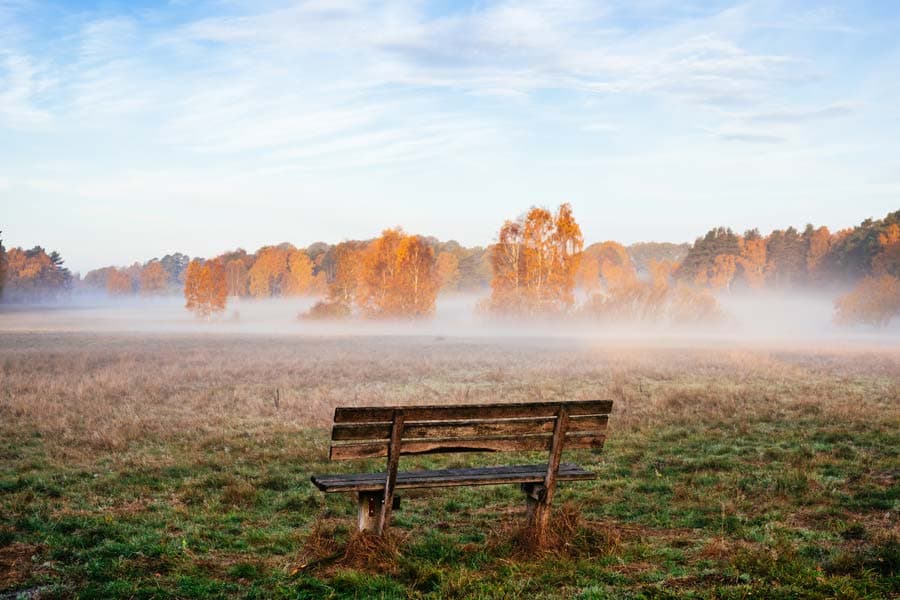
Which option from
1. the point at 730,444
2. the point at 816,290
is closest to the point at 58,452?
the point at 730,444

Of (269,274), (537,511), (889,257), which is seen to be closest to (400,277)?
(889,257)

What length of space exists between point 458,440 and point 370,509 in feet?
3.43

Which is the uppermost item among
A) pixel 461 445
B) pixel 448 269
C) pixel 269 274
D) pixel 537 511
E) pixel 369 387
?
pixel 448 269

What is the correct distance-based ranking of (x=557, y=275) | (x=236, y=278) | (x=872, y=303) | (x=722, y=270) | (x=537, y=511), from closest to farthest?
(x=537, y=511), (x=557, y=275), (x=872, y=303), (x=722, y=270), (x=236, y=278)

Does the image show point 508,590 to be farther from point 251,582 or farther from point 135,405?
point 135,405

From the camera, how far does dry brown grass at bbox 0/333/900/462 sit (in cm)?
1513

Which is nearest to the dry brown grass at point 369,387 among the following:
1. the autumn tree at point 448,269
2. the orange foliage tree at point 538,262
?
the orange foliage tree at point 538,262

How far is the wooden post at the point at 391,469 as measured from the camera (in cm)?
675

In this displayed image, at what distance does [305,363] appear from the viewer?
2984 centimetres

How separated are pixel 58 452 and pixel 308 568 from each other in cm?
787

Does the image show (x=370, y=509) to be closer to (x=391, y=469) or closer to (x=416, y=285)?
(x=391, y=469)

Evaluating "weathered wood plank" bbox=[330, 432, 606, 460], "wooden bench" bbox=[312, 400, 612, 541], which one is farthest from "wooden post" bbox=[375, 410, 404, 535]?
"weathered wood plank" bbox=[330, 432, 606, 460]

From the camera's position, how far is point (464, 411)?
6871 millimetres

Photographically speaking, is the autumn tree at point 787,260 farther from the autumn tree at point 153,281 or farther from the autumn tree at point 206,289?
the autumn tree at point 153,281
